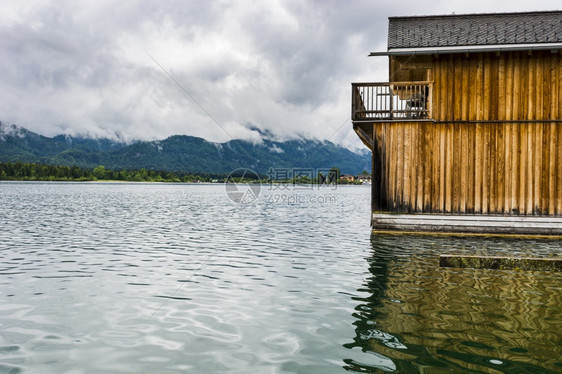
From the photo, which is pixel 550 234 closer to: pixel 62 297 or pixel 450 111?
pixel 450 111

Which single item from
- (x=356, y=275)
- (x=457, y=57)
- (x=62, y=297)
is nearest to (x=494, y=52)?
(x=457, y=57)

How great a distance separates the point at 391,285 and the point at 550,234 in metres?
10.5

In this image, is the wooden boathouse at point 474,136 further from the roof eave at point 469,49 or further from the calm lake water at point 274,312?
the calm lake water at point 274,312

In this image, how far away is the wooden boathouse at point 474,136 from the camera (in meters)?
17.8

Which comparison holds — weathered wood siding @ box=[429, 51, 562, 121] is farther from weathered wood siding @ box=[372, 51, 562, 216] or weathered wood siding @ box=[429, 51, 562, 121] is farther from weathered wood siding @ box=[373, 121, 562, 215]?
weathered wood siding @ box=[373, 121, 562, 215]

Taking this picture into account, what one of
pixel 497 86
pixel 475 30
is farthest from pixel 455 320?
pixel 475 30

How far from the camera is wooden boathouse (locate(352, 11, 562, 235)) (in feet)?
58.2

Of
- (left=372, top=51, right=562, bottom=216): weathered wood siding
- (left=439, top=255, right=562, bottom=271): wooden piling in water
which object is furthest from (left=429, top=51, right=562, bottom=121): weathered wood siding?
(left=439, top=255, right=562, bottom=271): wooden piling in water

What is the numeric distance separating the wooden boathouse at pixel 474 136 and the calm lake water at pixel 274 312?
7.99ft

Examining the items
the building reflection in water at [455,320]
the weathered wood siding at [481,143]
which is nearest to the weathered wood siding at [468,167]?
the weathered wood siding at [481,143]

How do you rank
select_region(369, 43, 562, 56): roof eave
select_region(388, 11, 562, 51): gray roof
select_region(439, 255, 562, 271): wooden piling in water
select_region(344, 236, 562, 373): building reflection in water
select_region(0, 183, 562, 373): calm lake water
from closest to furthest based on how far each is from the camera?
1. select_region(344, 236, 562, 373): building reflection in water
2. select_region(0, 183, 562, 373): calm lake water
3. select_region(439, 255, 562, 271): wooden piling in water
4. select_region(369, 43, 562, 56): roof eave
5. select_region(388, 11, 562, 51): gray roof

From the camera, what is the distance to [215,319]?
26.4 feet

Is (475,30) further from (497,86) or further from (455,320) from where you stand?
(455,320)

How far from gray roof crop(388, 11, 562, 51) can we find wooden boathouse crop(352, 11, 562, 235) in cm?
8
